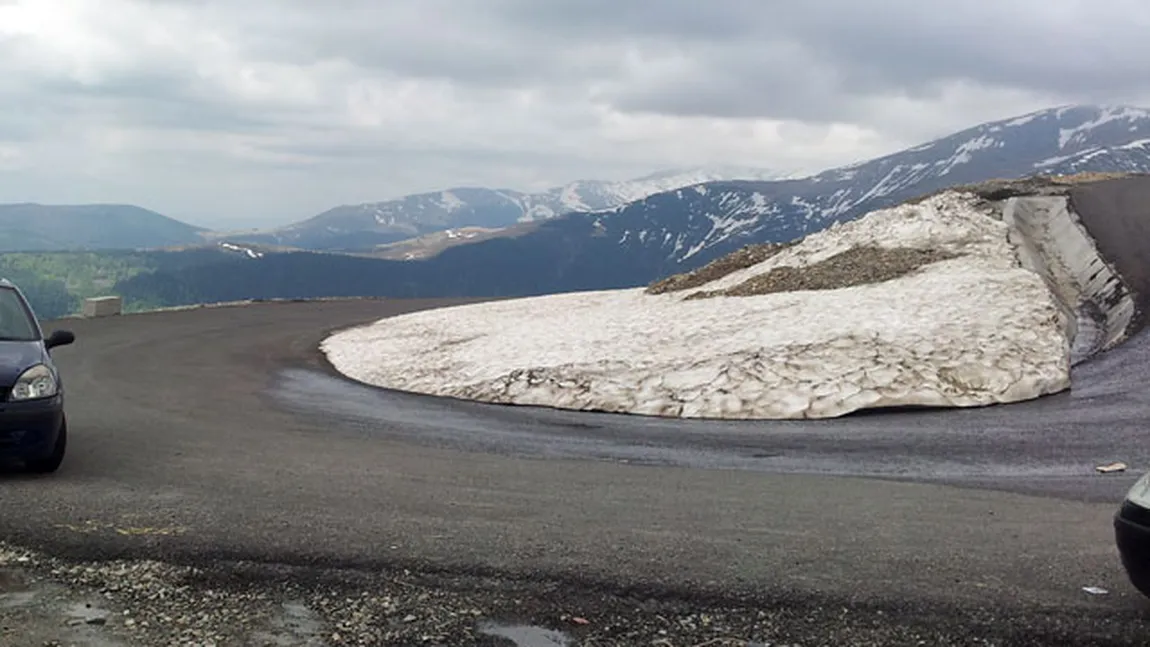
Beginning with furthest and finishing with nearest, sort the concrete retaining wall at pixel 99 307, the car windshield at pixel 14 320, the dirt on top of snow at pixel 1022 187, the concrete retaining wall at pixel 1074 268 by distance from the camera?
1. the concrete retaining wall at pixel 99 307
2. the dirt on top of snow at pixel 1022 187
3. the concrete retaining wall at pixel 1074 268
4. the car windshield at pixel 14 320

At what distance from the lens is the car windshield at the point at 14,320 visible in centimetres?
1020

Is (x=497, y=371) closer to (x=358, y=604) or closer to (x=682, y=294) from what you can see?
(x=682, y=294)

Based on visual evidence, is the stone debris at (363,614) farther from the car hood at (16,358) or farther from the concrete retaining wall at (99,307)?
the concrete retaining wall at (99,307)

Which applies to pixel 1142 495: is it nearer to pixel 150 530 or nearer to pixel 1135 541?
pixel 1135 541

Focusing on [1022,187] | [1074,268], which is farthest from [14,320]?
[1022,187]

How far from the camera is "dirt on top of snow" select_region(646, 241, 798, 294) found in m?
32.1

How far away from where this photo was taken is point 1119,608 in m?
6.05

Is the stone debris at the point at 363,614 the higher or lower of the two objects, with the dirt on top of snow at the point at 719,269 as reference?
lower

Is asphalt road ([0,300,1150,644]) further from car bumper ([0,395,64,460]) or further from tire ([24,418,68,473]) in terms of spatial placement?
car bumper ([0,395,64,460])

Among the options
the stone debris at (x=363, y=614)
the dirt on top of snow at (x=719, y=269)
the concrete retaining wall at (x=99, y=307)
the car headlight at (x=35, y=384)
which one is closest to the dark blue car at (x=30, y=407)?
the car headlight at (x=35, y=384)

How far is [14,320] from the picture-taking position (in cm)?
1047

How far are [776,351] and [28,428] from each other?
1260 cm

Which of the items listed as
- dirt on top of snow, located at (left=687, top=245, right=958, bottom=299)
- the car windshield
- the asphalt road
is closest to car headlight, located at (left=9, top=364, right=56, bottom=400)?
the asphalt road

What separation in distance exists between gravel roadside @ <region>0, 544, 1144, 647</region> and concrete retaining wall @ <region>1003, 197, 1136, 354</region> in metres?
17.7
